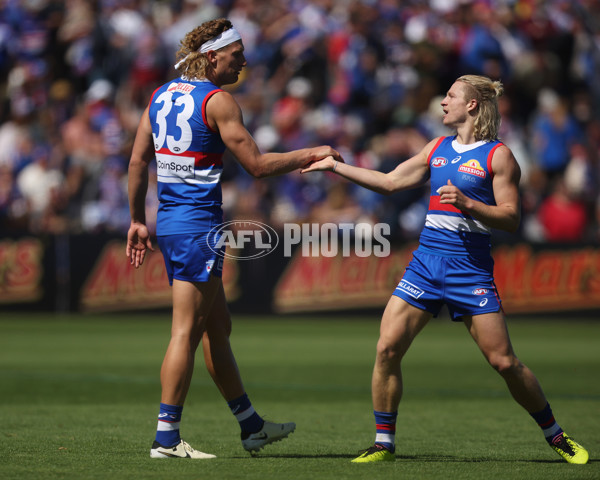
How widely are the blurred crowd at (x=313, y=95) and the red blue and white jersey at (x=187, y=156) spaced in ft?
38.5

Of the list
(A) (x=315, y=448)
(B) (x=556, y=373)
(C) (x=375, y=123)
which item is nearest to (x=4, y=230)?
(C) (x=375, y=123)

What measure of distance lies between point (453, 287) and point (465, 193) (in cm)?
58

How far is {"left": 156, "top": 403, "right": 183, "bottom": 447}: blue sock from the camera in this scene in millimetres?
6133

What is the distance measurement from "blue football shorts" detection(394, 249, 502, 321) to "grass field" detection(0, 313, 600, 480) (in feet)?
3.05

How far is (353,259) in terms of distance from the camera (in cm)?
1797

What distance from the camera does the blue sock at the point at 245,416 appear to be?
6574 mm

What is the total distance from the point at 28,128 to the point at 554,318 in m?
10.6

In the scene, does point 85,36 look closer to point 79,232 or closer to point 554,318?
point 79,232

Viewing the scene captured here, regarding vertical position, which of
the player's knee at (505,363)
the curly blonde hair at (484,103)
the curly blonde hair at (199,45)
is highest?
the curly blonde hair at (199,45)

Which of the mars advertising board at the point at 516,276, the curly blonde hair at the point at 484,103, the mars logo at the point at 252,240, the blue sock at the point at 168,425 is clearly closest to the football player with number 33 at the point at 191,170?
the blue sock at the point at 168,425

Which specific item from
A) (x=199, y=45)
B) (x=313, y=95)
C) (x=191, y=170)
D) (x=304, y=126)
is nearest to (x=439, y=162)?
(x=191, y=170)

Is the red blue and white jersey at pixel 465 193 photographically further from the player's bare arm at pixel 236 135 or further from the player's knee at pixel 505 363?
the player's bare arm at pixel 236 135

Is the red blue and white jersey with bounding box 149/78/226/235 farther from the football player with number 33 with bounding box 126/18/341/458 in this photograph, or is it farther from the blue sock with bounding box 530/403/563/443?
the blue sock with bounding box 530/403/563/443

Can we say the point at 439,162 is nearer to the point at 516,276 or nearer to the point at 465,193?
the point at 465,193
